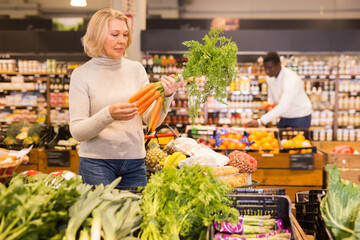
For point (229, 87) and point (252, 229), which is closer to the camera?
point (252, 229)

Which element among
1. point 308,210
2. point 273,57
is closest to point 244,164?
point 308,210

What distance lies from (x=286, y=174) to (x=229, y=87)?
12.1 feet

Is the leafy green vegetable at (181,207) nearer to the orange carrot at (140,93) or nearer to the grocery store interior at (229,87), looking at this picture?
the grocery store interior at (229,87)

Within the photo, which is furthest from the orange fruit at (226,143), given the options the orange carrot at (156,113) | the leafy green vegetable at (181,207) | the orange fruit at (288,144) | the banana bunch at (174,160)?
the leafy green vegetable at (181,207)

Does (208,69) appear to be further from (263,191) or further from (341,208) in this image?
(341,208)

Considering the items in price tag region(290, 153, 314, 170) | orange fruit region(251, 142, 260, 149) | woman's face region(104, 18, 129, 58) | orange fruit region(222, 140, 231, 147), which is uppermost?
woman's face region(104, 18, 129, 58)

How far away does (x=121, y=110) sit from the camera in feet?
6.49

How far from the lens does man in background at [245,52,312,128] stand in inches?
196

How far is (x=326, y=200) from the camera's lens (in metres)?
1.63

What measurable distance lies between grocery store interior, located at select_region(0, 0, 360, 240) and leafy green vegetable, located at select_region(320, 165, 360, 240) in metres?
0.02

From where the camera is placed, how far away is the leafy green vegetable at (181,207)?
1447 millimetres

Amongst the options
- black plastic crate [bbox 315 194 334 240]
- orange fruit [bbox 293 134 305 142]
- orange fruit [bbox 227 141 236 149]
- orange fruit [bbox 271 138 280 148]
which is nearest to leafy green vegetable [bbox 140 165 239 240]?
black plastic crate [bbox 315 194 334 240]

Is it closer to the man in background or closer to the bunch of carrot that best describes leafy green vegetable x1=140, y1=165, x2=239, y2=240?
the bunch of carrot

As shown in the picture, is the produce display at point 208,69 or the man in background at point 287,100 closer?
the produce display at point 208,69
